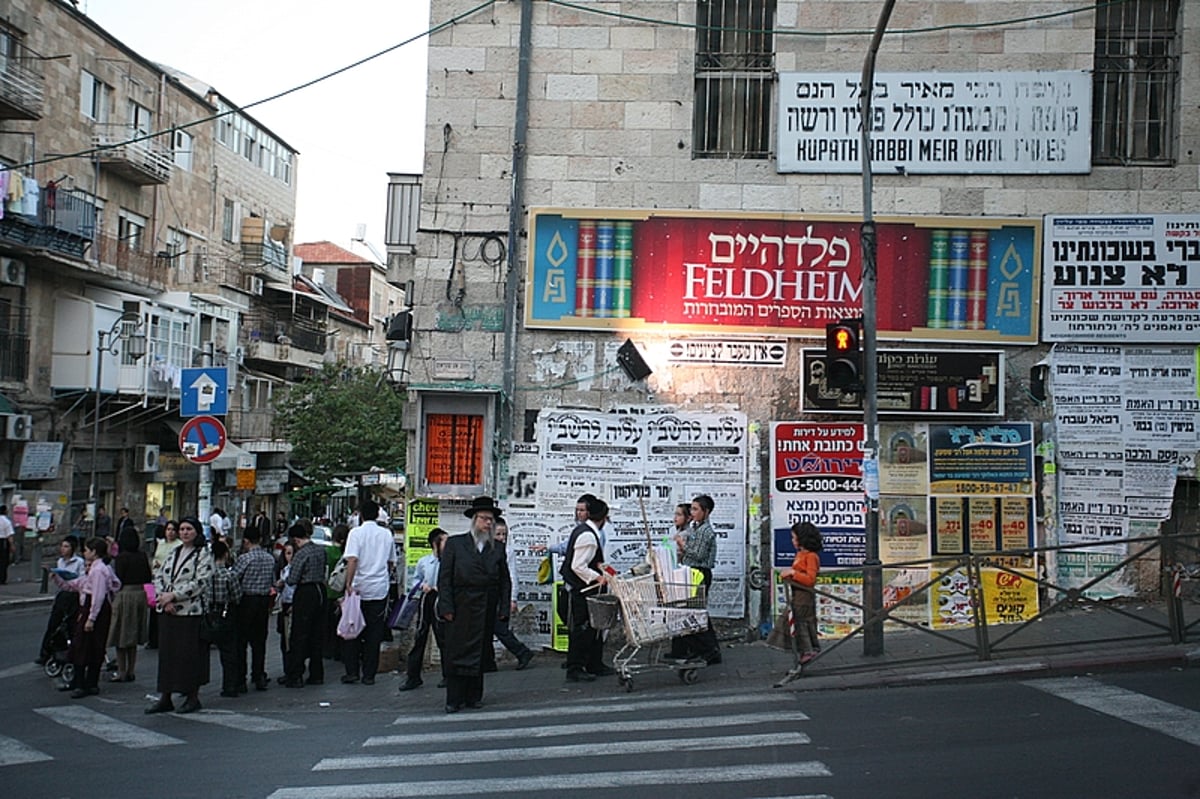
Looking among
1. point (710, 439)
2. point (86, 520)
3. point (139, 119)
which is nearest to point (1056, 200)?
point (710, 439)

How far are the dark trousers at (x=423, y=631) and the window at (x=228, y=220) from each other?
1462 inches

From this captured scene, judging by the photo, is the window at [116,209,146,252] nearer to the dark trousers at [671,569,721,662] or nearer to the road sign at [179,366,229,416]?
the road sign at [179,366,229,416]

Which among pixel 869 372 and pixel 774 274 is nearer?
pixel 869 372

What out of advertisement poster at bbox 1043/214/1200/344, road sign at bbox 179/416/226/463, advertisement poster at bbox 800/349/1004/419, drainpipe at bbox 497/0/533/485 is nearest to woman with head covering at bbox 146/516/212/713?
drainpipe at bbox 497/0/533/485

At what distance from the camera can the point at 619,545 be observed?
46.6 ft

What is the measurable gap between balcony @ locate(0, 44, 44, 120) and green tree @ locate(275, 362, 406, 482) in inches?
513

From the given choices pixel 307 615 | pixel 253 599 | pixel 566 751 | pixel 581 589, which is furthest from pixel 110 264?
pixel 566 751

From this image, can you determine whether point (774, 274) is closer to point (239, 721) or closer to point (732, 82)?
point (732, 82)

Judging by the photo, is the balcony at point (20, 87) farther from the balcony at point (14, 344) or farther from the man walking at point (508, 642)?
the man walking at point (508, 642)

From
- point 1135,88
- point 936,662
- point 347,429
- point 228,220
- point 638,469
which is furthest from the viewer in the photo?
point 228,220

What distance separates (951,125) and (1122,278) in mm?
2638

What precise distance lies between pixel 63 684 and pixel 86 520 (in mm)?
22510

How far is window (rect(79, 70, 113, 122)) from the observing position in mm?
35875

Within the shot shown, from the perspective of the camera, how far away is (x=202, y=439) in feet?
54.3
